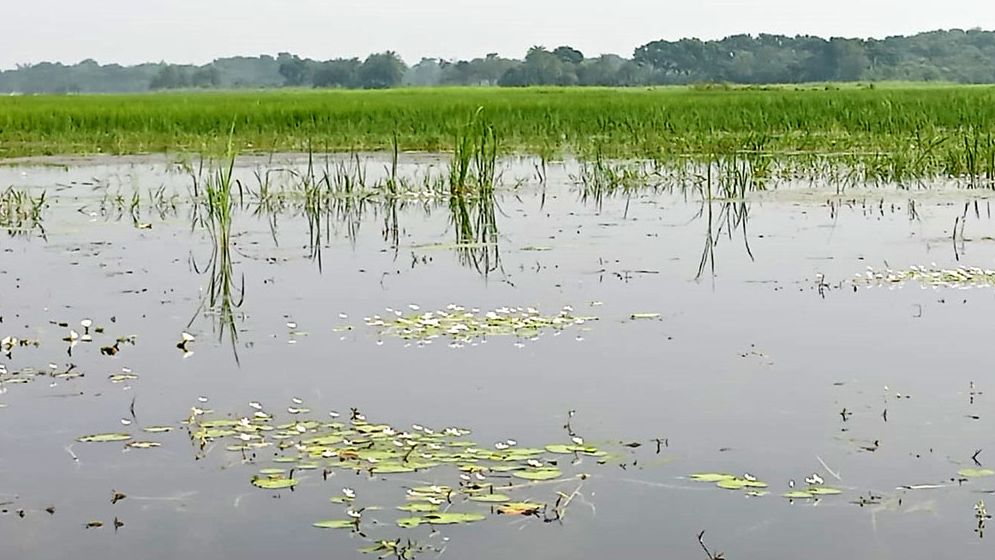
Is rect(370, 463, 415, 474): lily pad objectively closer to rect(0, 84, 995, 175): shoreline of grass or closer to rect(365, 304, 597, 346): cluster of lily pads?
rect(365, 304, 597, 346): cluster of lily pads

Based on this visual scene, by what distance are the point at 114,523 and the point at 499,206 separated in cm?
777

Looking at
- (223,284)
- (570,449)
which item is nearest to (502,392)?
(570,449)

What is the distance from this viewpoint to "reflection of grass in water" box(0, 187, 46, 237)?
33.3ft

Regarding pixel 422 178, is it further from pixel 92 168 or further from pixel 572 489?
pixel 572 489

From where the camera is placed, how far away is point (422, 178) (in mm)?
13906

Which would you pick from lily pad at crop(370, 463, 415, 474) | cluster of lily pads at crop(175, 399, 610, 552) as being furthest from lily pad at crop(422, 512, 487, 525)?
lily pad at crop(370, 463, 415, 474)

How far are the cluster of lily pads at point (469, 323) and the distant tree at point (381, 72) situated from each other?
283ft

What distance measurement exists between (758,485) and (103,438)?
77.7 inches

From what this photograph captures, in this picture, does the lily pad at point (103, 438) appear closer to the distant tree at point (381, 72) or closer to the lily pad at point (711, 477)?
the lily pad at point (711, 477)

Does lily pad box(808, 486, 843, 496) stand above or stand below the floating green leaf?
above

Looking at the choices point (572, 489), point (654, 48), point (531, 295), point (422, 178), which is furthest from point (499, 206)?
point (654, 48)

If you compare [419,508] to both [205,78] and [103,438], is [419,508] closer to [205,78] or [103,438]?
[103,438]

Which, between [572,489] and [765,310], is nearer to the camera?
[572,489]

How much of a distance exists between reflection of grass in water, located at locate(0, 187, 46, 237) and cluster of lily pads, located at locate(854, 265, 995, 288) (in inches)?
214
